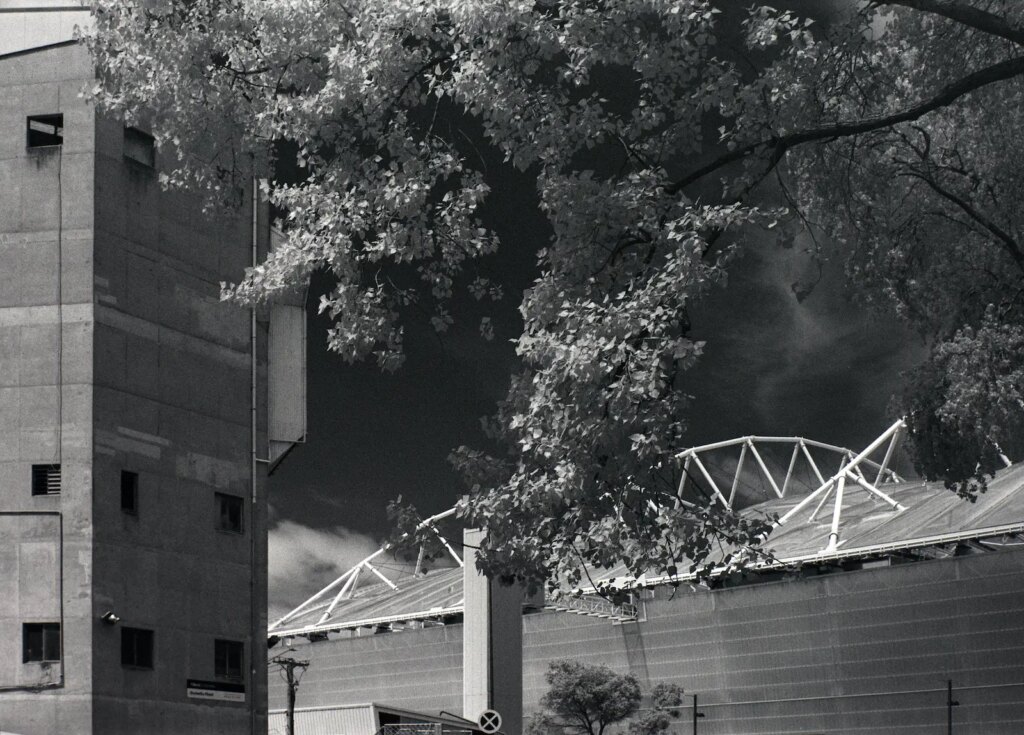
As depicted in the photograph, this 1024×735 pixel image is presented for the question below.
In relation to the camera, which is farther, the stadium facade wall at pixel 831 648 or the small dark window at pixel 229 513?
the stadium facade wall at pixel 831 648

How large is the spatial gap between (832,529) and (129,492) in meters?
105

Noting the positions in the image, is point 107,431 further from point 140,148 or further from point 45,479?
point 140,148

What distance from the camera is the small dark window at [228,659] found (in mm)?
56344

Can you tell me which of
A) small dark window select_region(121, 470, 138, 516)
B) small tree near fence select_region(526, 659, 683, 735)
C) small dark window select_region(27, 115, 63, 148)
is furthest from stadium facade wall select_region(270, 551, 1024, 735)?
small dark window select_region(27, 115, 63, 148)

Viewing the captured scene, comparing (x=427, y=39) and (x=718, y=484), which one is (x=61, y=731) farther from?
(x=718, y=484)

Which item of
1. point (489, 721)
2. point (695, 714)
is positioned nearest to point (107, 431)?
point (489, 721)

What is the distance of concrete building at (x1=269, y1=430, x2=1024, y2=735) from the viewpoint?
129250 mm

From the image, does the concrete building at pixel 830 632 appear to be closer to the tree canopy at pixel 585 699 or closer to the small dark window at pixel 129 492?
the tree canopy at pixel 585 699

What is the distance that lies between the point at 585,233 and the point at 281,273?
12.0 ft

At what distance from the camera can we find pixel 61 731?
49750 mm

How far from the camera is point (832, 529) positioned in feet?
487

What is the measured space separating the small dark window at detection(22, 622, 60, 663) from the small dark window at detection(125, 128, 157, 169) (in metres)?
16.4

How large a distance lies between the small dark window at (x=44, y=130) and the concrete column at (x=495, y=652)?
19.9m

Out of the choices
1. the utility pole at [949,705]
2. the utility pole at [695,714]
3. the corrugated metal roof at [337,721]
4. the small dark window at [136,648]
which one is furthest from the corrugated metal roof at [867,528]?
the small dark window at [136,648]
